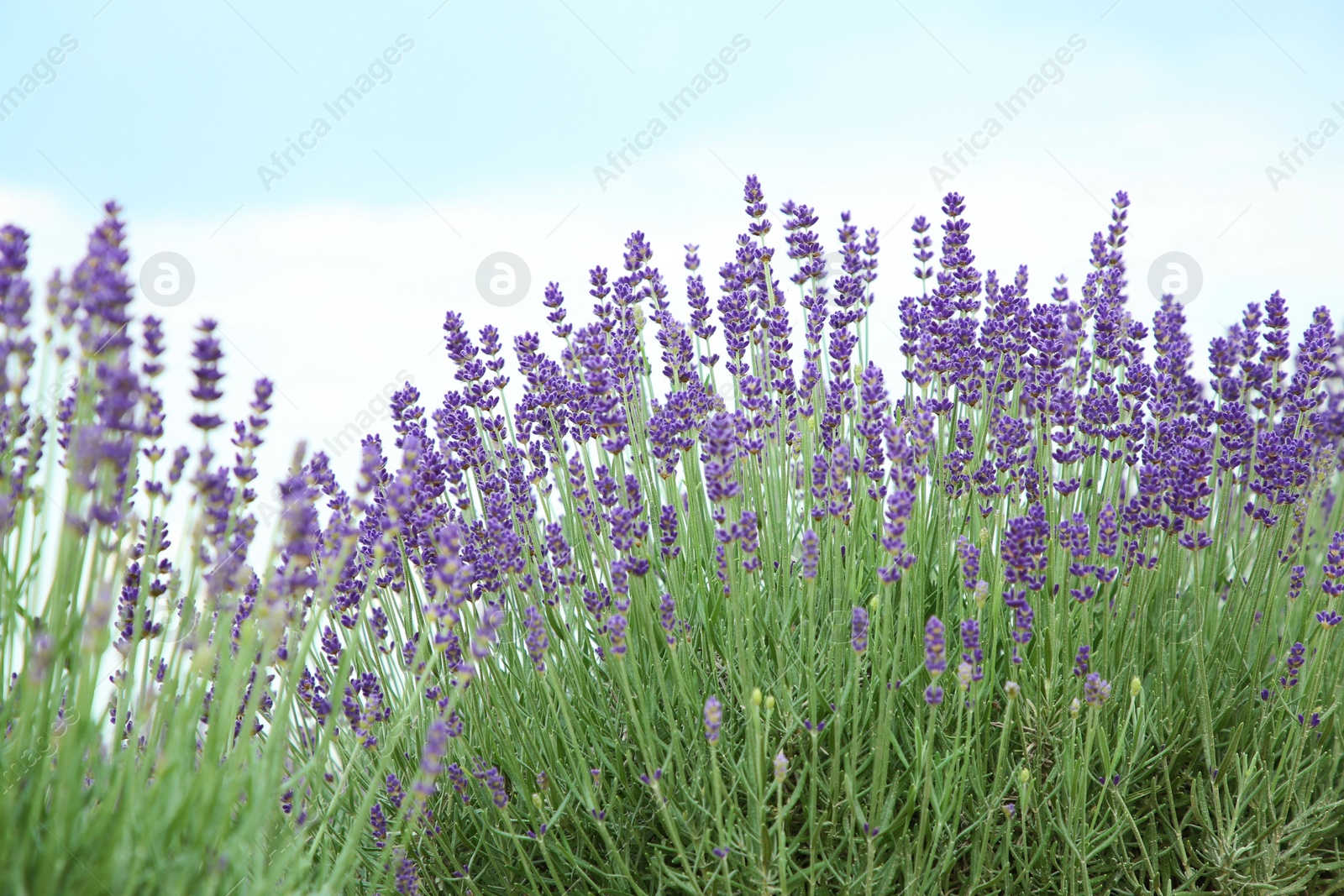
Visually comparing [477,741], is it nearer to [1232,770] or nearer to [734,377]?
[734,377]

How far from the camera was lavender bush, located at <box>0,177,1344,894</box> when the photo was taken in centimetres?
155

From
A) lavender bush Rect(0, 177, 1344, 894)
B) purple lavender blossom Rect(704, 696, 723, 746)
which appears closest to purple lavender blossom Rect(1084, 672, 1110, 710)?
lavender bush Rect(0, 177, 1344, 894)

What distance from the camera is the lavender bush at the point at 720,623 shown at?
1551mm

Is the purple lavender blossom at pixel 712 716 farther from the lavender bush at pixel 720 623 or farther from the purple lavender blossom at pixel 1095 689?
the purple lavender blossom at pixel 1095 689

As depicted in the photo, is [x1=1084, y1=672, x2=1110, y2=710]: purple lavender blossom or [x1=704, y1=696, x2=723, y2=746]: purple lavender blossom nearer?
[x1=704, y1=696, x2=723, y2=746]: purple lavender blossom

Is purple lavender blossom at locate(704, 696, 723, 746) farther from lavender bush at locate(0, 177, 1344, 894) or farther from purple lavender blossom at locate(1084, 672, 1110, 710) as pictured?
purple lavender blossom at locate(1084, 672, 1110, 710)

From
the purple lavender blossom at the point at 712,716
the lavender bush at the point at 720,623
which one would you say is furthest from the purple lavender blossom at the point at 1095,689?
the purple lavender blossom at the point at 712,716

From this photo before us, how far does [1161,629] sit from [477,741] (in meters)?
1.75

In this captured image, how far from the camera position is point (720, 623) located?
263cm

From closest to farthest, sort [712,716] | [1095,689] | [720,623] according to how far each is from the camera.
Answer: [712,716], [1095,689], [720,623]

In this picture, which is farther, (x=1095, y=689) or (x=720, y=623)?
(x=720, y=623)

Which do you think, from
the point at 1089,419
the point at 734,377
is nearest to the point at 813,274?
the point at 734,377

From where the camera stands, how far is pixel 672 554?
224 cm

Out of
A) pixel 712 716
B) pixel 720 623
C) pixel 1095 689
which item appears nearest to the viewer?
pixel 712 716
